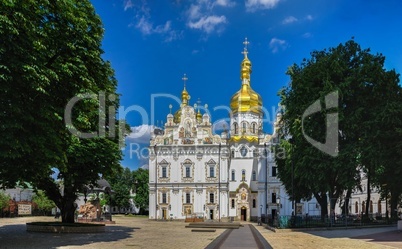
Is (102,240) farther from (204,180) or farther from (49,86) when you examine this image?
(204,180)

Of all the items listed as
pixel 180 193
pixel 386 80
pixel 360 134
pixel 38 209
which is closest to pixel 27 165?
pixel 360 134

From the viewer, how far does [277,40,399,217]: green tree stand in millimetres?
34031

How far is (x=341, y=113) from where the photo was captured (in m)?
34.5

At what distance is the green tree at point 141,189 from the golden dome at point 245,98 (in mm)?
24214

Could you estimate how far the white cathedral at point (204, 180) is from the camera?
70.6 meters

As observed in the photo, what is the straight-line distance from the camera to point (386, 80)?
35219 mm

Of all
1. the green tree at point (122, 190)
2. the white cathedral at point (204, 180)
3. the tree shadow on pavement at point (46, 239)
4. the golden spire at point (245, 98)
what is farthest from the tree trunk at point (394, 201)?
the green tree at point (122, 190)

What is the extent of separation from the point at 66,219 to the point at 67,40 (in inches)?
577

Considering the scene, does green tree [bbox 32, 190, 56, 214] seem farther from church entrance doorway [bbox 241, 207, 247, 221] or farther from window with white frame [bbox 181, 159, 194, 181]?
Answer: church entrance doorway [bbox 241, 207, 247, 221]

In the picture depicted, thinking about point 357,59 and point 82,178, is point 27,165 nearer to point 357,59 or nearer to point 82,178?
point 82,178

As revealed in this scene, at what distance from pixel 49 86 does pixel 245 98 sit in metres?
60.9

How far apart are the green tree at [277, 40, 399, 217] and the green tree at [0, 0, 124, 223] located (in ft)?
52.2

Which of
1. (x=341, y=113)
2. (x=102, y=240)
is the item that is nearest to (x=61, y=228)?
(x=102, y=240)

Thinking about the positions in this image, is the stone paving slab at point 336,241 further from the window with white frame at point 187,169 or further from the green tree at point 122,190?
the green tree at point 122,190
